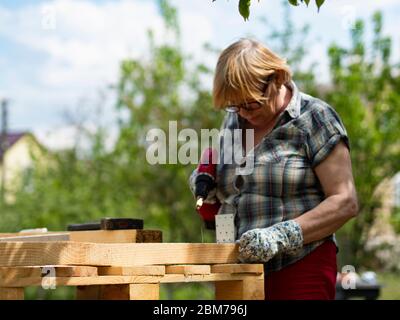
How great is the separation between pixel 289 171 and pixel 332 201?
0.71ft

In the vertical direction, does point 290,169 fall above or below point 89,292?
above

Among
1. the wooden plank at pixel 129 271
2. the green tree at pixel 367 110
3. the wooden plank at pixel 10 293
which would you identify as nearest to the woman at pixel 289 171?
the wooden plank at pixel 129 271

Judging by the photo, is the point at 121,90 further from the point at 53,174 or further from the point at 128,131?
the point at 53,174

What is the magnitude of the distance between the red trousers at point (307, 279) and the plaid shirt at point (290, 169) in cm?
3

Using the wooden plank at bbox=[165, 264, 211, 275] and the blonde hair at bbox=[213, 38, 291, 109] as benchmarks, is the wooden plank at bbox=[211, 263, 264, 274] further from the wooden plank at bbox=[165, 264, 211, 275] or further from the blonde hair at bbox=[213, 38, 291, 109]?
the blonde hair at bbox=[213, 38, 291, 109]

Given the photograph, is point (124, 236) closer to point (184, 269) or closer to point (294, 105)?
point (184, 269)

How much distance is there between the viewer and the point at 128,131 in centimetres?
1777

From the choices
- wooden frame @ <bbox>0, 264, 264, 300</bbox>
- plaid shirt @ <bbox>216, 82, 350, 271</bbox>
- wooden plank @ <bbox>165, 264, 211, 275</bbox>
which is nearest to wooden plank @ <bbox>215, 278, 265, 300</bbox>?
wooden frame @ <bbox>0, 264, 264, 300</bbox>

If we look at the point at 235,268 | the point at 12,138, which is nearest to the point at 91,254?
the point at 235,268

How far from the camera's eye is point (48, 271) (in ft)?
9.26

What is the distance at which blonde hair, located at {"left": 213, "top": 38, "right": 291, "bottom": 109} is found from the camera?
11.7 feet

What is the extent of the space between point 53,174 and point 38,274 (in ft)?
53.4

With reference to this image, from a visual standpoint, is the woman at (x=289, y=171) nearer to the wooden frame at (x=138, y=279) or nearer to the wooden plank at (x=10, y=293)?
the wooden frame at (x=138, y=279)

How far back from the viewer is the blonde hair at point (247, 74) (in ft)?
11.7
